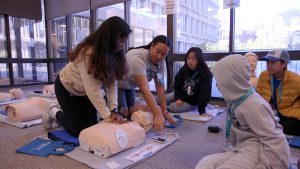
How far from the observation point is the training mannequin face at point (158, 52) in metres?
1.72

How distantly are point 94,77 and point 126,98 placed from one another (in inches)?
36.1

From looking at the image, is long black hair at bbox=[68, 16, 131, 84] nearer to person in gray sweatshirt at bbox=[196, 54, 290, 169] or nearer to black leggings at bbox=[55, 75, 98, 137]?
black leggings at bbox=[55, 75, 98, 137]

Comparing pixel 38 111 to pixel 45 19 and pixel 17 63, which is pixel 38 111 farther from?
pixel 45 19

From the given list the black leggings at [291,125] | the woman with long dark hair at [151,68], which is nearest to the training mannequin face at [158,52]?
the woman with long dark hair at [151,68]

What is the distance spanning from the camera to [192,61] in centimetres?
242

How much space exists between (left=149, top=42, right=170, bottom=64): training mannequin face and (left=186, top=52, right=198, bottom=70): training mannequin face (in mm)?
670

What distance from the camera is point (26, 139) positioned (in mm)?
1770

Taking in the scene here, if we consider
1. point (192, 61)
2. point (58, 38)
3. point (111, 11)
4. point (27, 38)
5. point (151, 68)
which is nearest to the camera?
point (151, 68)

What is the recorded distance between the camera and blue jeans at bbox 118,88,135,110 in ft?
7.25

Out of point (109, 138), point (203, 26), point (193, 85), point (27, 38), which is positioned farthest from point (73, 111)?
point (27, 38)

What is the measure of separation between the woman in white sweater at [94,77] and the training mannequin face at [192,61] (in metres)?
1.05

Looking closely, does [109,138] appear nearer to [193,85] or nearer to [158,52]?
[158,52]

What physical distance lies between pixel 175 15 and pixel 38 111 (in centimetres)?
212

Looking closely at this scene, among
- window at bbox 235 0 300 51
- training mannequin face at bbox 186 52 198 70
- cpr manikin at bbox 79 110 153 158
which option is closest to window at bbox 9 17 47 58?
training mannequin face at bbox 186 52 198 70
